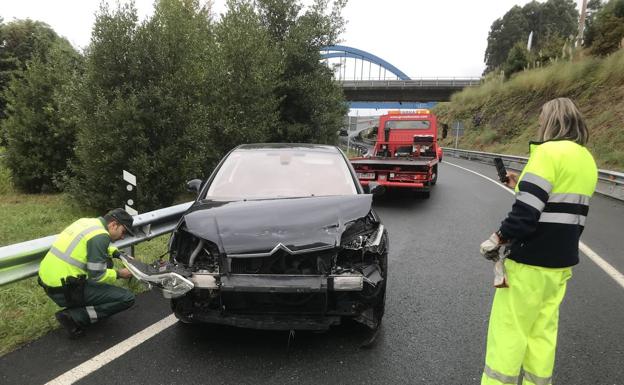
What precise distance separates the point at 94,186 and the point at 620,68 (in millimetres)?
25921

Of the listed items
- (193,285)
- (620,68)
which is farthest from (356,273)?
(620,68)

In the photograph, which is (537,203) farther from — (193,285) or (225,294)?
(193,285)

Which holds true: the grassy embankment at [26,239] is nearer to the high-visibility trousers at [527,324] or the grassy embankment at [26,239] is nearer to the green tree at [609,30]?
the high-visibility trousers at [527,324]

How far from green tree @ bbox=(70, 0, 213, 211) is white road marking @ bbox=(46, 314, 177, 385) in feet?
15.6

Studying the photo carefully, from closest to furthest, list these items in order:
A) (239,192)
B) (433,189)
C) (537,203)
→ (537,203)
(239,192)
(433,189)

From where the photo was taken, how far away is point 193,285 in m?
2.87

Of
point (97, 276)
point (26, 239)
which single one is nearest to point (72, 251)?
point (97, 276)

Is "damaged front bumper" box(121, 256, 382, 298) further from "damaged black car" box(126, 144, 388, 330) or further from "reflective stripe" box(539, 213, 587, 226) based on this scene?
"reflective stripe" box(539, 213, 587, 226)

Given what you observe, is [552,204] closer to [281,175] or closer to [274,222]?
[274,222]

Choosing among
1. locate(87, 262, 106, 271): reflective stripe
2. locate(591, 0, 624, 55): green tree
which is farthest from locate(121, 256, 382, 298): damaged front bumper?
locate(591, 0, 624, 55): green tree

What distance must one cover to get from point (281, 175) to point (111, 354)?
2.36 m

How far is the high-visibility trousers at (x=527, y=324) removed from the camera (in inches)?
94.8

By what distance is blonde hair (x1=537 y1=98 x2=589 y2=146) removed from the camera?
2443 millimetres

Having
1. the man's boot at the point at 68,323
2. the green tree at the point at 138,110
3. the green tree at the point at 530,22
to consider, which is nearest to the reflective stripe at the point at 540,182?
the man's boot at the point at 68,323
